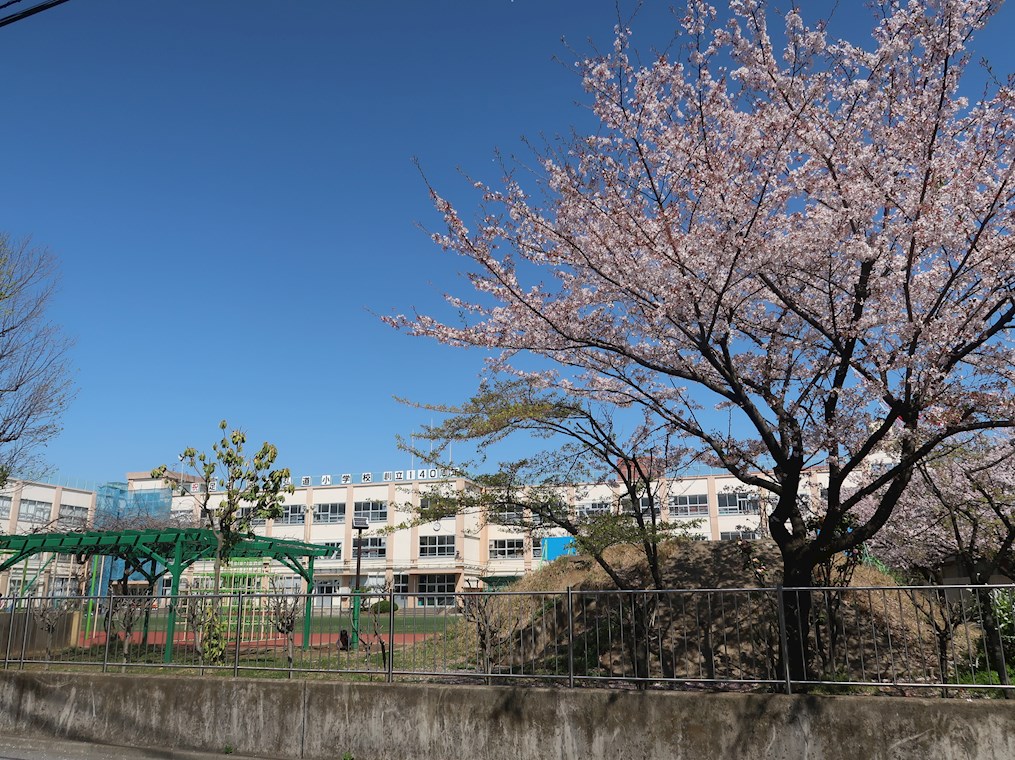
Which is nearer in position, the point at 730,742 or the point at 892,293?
the point at 730,742

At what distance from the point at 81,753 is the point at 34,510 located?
6815 cm

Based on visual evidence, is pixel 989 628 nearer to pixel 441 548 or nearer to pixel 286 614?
pixel 286 614

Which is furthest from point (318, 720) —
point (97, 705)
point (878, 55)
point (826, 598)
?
point (878, 55)

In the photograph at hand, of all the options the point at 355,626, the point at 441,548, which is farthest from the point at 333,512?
the point at 355,626

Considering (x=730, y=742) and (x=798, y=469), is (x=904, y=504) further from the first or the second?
(x=730, y=742)

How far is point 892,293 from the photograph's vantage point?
32.2 ft

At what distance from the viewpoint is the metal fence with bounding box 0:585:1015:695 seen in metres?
8.07

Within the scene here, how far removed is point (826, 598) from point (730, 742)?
2353 mm

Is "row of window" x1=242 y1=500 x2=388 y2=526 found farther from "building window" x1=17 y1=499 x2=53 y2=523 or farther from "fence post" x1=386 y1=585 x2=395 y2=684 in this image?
"fence post" x1=386 y1=585 x2=395 y2=684

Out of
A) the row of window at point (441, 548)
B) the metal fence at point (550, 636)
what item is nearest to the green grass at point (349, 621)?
the metal fence at point (550, 636)

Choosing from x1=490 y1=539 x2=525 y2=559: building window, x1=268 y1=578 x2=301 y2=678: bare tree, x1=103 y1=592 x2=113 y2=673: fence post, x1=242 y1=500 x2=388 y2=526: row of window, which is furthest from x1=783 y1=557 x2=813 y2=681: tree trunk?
x1=242 y1=500 x2=388 y2=526: row of window

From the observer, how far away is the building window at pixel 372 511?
71375mm

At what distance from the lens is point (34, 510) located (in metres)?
66.6

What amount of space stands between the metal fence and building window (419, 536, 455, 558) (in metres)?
56.7
